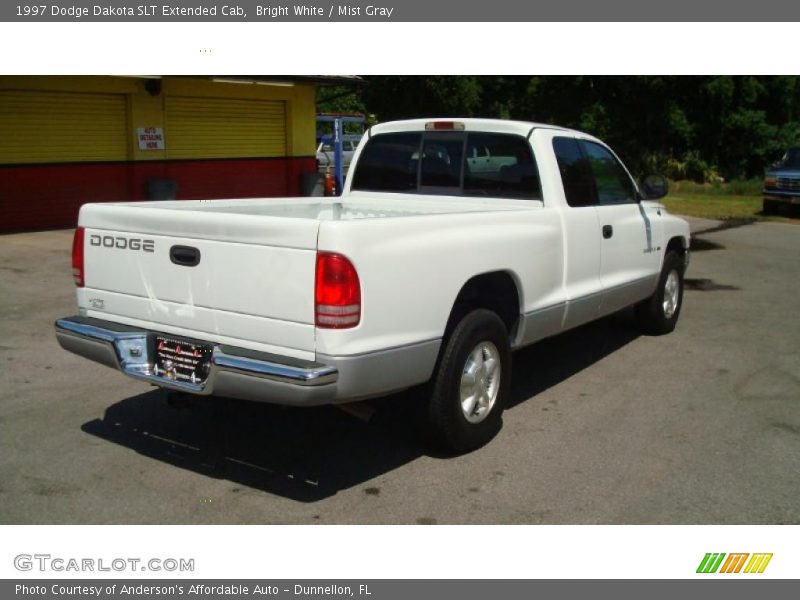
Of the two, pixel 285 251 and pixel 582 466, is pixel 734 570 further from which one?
pixel 285 251

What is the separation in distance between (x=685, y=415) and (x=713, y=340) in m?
2.48

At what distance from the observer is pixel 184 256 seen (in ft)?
14.9

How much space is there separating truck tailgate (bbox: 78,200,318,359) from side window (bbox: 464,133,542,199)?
224cm

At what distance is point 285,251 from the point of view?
13.6 feet

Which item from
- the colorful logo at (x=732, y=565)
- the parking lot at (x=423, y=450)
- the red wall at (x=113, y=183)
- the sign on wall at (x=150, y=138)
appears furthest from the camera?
the sign on wall at (x=150, y=138)

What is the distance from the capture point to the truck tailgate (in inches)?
164

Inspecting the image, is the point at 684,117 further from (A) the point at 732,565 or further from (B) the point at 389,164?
Answer: (A) the point at 732,565

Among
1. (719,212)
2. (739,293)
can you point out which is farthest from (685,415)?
(719,212)

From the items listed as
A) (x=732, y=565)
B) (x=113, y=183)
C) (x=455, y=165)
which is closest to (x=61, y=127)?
(x=113, y=183)

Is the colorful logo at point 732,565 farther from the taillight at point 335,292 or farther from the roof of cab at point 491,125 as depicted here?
the roof of cab at point 491,125

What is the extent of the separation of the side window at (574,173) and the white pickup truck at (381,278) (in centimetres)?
2

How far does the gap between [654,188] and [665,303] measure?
132 centimetres

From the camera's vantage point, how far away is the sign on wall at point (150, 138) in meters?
16.7

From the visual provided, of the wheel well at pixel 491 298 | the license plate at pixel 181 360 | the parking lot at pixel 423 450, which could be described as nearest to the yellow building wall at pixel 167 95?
the parking lot at pixel 423 450
